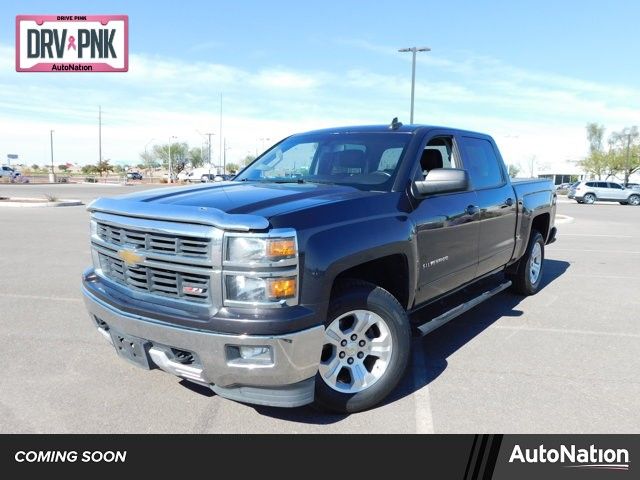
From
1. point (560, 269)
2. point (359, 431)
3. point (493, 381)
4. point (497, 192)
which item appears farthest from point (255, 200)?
point (560, 269)

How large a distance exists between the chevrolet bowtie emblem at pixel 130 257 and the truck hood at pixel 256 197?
337mm

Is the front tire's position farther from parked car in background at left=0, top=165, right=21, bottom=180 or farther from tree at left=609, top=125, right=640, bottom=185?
tree at left=609, top=125, right=640, bottom=185

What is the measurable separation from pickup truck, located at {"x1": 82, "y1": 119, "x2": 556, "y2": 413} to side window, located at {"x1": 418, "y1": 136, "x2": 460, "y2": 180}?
2 cm

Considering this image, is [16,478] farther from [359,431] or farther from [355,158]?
[355,158]

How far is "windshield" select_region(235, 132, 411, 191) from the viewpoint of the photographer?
3953mm

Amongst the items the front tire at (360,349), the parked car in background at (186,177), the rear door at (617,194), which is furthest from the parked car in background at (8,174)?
the front tire at (360,349)

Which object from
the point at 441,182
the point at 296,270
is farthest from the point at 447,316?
the point at 296,270

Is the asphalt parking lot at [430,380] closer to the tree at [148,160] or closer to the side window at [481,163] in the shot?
the side window at [481,163]

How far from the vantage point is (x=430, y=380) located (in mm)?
3871

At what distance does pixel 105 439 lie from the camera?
2.98 m

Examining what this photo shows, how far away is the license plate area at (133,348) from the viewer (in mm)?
3064

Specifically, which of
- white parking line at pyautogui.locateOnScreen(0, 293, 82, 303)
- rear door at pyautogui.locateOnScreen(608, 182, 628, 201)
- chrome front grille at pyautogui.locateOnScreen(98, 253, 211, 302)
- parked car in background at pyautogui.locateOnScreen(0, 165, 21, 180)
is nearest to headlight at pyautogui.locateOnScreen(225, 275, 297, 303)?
chrome front grille at pyautogui.locateOnScreen(98, 253, 211, 302)

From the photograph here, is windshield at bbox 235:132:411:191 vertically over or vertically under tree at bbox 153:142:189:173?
under

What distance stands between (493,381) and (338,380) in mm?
1293
